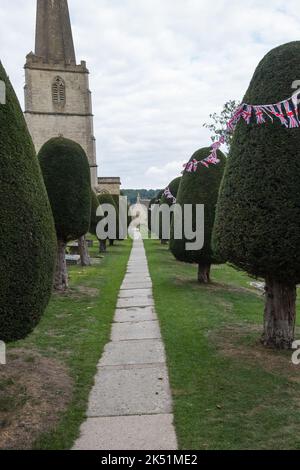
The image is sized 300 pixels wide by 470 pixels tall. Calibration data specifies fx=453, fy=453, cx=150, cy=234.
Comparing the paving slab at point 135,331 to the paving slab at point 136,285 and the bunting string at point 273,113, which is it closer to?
the bunting string at point 273,113

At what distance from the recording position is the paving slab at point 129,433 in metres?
4.37

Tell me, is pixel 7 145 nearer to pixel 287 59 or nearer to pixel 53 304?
pixel 287 59

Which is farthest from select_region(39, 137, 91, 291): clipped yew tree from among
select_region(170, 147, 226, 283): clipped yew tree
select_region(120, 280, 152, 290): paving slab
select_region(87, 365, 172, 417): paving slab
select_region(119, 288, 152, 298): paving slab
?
select_region(87, 365, 172, 417): paving slab

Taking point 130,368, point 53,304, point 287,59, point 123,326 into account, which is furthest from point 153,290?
point 287,59

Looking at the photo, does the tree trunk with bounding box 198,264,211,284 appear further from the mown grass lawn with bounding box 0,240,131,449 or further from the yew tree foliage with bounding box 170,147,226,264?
the mown grass lawn with bounding box 0,240,131,449

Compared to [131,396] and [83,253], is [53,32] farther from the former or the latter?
[131,396]

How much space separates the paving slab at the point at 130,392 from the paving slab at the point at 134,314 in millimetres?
3303

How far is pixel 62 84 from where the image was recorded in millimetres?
54406

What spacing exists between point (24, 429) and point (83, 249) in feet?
53.4

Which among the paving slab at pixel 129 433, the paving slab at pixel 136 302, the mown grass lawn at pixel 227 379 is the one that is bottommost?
the paving slab at pixel 136 302

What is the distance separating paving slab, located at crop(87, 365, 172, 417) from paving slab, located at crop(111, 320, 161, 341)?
5.96ft

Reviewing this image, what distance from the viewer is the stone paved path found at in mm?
4497

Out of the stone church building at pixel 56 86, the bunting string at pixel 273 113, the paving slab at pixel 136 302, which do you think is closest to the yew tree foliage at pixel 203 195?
the paving slab at pixel 136 302

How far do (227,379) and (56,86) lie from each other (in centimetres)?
5333
